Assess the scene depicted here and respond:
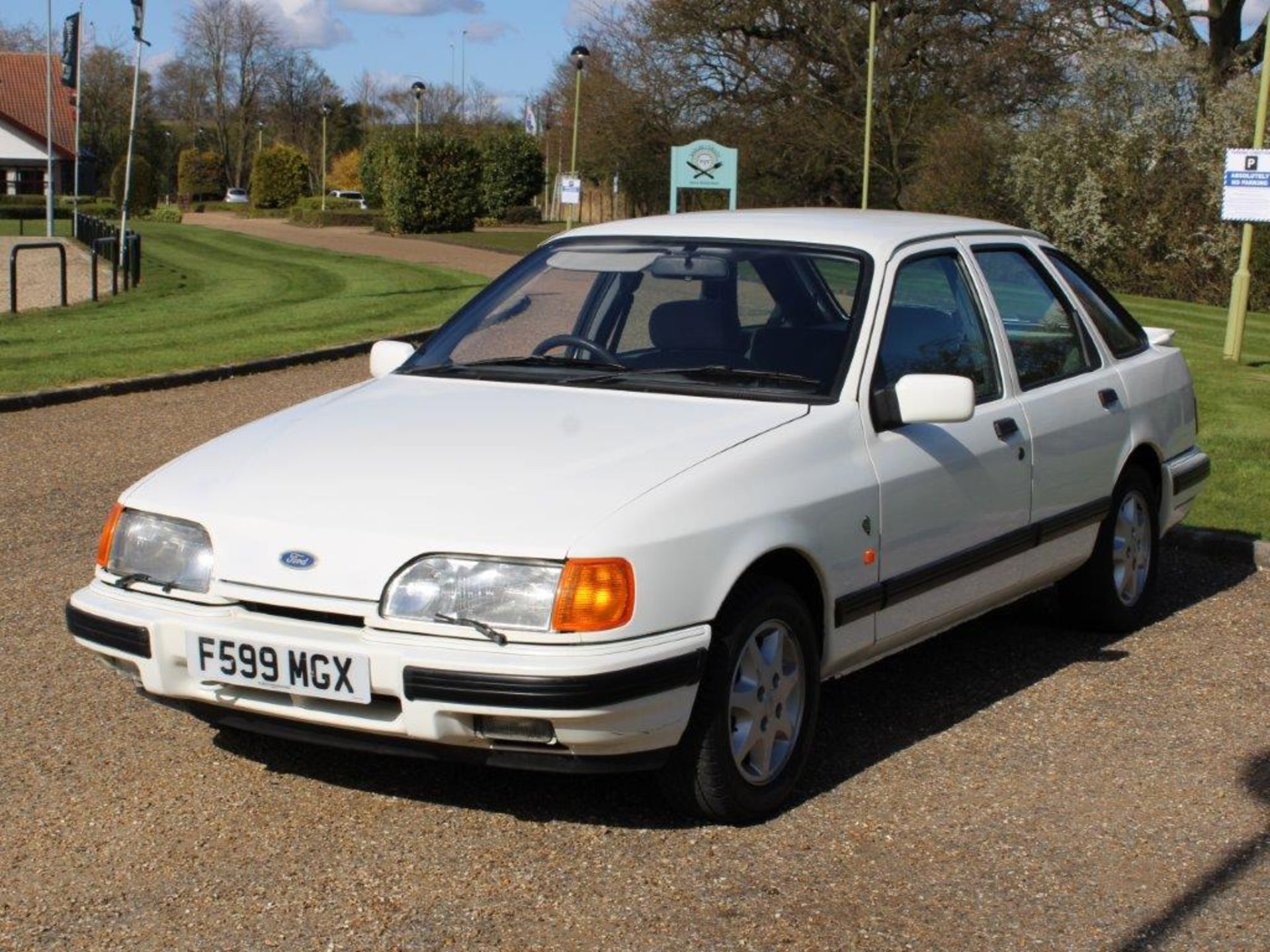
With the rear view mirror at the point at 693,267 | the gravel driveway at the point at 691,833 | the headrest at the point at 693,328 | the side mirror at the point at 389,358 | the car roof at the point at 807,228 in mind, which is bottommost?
the gravel driveway at the point at 691,833

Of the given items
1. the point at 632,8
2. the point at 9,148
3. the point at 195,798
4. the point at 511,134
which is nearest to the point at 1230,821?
the point at 195,798

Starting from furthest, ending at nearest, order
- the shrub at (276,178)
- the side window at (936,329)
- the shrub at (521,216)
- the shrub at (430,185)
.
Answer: the shrub at (276,178) < the shrub at (521,216) < the shrub at (430,185) < the side window at (936,329)

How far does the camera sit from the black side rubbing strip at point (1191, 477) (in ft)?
23.8

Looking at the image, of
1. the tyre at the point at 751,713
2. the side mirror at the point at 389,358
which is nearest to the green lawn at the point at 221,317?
the side mirror at the point at 389,358

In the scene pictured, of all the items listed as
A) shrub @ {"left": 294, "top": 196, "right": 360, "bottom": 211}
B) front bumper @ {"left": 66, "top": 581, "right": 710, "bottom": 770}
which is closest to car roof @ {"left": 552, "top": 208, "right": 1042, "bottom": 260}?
front bumper @ {"left": 66, "top": 581, "right": 710, "bottom": 770}

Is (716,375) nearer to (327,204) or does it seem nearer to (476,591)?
(476,591)

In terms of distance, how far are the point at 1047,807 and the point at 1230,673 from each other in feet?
6.02

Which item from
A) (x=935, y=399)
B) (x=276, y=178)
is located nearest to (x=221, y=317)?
(x=935, y=399)

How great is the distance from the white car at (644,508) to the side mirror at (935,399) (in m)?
0.01

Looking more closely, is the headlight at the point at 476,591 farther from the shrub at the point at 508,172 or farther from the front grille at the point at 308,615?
the shrub at the point at 508,172

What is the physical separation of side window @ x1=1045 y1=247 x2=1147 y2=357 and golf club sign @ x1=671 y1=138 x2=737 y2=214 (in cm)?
2648

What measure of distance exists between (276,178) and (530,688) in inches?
3048

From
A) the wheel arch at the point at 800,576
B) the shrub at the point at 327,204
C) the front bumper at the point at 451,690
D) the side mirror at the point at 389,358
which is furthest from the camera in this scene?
the shrub at the point at 327,204

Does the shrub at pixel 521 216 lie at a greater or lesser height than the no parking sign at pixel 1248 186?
lesser
